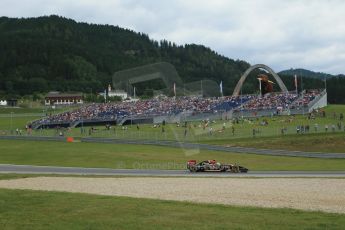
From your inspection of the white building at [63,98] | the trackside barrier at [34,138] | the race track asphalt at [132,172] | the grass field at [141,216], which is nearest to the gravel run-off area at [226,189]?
the grass field at [141,216]

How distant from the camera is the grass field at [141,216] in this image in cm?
1532

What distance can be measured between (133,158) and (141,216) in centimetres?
3389

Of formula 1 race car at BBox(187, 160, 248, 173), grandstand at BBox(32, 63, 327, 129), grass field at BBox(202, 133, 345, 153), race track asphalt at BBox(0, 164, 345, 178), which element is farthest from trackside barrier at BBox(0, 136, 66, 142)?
formula 1 race car at BBox(187, 160, 248, 173)

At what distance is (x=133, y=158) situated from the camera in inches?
2000

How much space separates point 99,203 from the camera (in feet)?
66.7

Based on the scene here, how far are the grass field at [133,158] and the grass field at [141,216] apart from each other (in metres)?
23.2

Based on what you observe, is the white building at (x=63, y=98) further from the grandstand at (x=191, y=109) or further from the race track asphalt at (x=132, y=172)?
the race track asphalt at (x=132, y=172)

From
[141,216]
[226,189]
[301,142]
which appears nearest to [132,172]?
[226,189]

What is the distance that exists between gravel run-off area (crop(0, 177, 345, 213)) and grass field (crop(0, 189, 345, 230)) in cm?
223

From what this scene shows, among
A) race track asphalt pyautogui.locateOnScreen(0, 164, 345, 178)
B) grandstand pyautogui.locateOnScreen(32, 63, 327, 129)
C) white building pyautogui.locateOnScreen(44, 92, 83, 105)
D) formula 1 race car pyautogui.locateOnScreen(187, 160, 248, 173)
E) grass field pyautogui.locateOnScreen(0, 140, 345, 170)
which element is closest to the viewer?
race track asphalt pyautogui.locateOnScreen(0, 164, 345, 178)

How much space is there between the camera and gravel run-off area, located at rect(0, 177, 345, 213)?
70.5 feet

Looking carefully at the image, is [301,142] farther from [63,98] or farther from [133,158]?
[63,98]

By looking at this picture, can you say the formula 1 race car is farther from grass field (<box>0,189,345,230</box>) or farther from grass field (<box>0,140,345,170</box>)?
grass field (<box>0,189,345,230</box>)

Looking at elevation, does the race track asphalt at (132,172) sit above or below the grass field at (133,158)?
below
